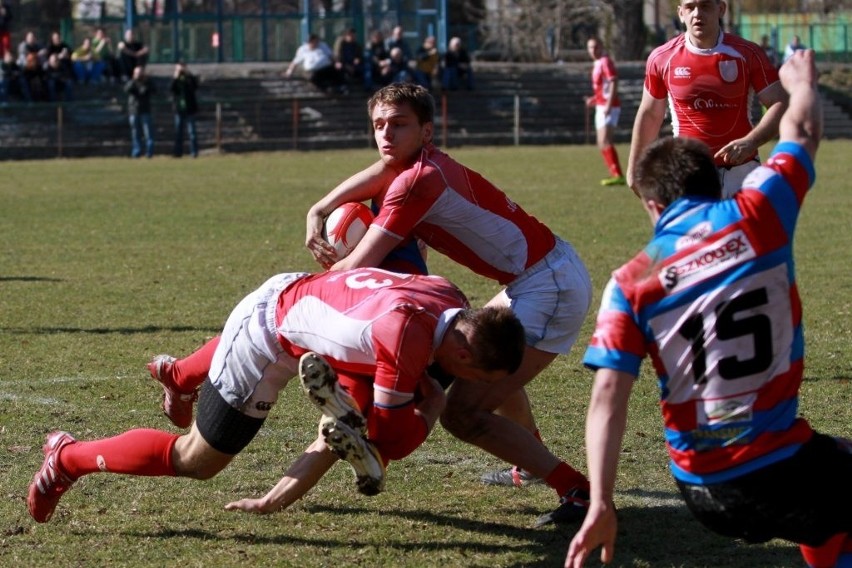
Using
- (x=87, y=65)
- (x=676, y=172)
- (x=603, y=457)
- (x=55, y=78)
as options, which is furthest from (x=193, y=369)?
(x=87, y=65)

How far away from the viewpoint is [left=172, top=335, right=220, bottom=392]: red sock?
17.0 feet

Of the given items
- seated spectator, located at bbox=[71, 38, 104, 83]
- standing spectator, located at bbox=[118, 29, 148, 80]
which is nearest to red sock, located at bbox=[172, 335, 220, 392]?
standing spectator, located at bbox=[118, 29, 148, 80]

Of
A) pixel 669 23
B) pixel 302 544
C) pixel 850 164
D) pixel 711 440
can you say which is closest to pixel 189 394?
pixel 302 544

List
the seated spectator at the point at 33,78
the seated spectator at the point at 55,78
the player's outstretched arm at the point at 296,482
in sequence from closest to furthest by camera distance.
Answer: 1. the player's outstretched arm at the point at 296,482
2. the seated spectator at the point at 33,78
3. the seated spectator at the point at 55,78

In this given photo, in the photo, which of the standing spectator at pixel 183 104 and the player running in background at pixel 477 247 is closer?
the player running in background at pixel 477 247

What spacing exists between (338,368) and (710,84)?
3.64 metres

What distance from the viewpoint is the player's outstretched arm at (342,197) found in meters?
5.18

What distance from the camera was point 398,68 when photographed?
32938 millimetres

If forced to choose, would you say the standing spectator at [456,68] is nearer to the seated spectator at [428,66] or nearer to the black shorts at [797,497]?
the seated spectator at [428,66]

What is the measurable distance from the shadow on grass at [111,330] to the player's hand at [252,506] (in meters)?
3.87

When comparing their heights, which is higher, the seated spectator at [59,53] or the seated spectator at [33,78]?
the seated spectator at [59,53]

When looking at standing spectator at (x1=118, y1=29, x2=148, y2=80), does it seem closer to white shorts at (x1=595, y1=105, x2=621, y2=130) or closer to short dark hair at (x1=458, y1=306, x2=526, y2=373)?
white shorts at (x1=595, y1=105, x2=621, y2=130)

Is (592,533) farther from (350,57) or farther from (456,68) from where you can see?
(456,68)

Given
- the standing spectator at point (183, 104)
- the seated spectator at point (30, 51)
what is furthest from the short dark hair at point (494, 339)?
the seated spectator at point (30, 51)
